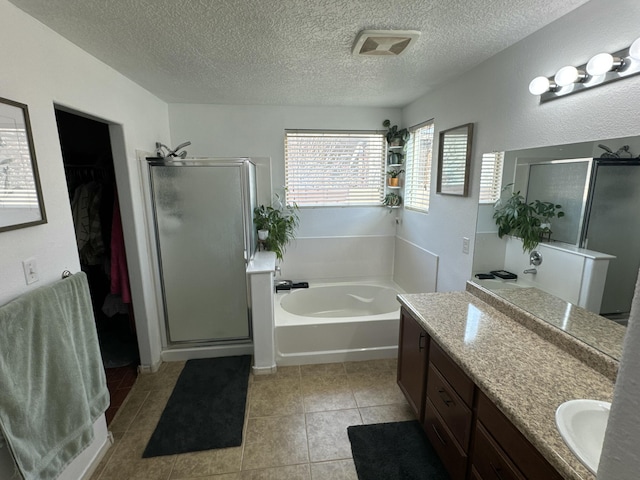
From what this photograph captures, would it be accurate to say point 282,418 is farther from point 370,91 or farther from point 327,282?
point 370,91

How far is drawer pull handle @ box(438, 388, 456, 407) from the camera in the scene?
1496 mm

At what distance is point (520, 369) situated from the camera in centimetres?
126

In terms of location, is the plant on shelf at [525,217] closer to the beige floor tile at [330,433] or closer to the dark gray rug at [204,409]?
the beige floor tile at [330,433]

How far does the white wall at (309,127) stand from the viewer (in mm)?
3160

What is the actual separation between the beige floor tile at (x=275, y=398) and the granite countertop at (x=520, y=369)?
1178 mm

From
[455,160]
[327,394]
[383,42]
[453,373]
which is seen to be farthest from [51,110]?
[455,160]

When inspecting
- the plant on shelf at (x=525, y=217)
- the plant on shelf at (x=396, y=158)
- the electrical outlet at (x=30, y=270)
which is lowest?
the electrical outlet at (x=30, y=270)

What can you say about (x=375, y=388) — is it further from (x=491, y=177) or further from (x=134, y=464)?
(x=491, y=177)

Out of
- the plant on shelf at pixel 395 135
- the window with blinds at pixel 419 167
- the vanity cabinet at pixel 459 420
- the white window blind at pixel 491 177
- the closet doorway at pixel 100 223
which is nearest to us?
the vanity cabinet at pixel 459 420

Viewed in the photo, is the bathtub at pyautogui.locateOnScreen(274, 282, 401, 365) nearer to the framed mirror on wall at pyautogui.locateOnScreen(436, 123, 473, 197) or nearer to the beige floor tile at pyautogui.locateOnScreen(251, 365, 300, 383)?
the beige floor tile at pyautogui.locateOnScreen(251, 365, 300, 383)

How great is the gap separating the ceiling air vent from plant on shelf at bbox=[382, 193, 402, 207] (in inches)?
71.7

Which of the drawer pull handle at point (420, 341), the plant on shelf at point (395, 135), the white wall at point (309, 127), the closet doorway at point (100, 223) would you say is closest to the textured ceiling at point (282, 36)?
the white wall at point (309, 127)

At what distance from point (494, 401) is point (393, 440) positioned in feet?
3.50

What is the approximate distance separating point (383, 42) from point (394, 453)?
7.92ft
